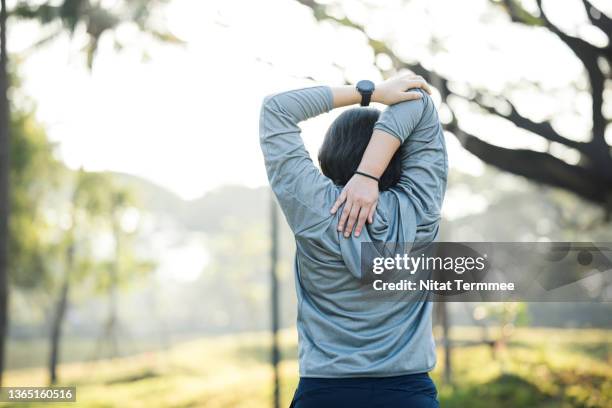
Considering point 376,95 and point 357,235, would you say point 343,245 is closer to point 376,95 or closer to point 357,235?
point 357,235

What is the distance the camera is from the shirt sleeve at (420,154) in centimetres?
111

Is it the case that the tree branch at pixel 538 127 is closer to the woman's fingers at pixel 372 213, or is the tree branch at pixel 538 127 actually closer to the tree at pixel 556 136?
the tree at pixel 556 136

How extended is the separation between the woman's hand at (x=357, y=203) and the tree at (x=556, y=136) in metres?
3.35

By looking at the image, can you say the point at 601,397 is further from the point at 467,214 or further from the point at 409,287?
the point at 467,214

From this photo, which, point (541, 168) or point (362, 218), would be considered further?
point (541, 168)

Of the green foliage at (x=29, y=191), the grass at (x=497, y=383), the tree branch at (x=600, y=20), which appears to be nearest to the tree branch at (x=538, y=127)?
the tree branch at (x=600, y=20)

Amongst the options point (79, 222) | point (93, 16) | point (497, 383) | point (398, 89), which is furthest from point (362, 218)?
point (79, 222)

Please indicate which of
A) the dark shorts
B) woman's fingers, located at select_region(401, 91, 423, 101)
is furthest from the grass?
woman's fingers, located at select_region(401, 91, 423, 101)

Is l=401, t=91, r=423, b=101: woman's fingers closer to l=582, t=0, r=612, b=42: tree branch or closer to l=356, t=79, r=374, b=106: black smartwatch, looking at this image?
l=356, t=79, r=374, b=106: black smartwatch

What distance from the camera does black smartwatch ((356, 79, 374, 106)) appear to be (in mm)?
1188

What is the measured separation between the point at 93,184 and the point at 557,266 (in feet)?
37.6

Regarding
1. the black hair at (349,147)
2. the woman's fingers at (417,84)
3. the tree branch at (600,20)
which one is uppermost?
the tree branch at (600,20)

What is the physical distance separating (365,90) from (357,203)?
0.23m

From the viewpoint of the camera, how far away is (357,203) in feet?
3.49
